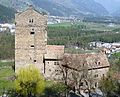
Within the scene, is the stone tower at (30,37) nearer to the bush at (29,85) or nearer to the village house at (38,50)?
the village house at (38,50)

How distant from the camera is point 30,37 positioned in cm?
4519

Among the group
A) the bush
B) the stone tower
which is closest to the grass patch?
the stone tower

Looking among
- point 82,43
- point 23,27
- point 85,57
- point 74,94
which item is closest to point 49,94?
point 74,94

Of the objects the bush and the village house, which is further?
the village house

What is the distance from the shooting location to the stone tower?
1767 inches

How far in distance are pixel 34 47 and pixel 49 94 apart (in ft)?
31.8

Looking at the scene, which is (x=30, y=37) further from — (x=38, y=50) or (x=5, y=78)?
(x=5, y=78)

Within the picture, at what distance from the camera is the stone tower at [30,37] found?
44.9 metres

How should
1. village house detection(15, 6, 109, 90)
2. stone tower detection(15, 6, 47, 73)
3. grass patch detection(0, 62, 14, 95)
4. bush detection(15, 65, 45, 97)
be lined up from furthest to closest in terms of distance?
stone tower detection(15, 6, 47, 73) < village house detection(15, 6, 109, 90) < grass patch detection(0, 62, 14, 95) < bush detection(15, 65, 45, 97)

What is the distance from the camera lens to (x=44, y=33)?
45.1 meters

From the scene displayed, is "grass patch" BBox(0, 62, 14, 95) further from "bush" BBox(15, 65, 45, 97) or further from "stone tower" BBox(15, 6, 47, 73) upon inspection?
"bush" BBox(15, 65, 45, 97)

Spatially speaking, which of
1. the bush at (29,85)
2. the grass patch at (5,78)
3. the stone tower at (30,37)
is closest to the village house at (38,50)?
the stone tower at (30,37)

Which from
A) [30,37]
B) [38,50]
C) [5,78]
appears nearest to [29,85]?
[5,78]

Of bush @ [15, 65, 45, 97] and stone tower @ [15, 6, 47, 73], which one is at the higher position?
stone tower @ [15, 6, 47, 73]
